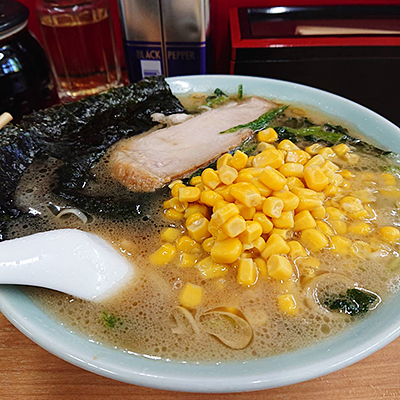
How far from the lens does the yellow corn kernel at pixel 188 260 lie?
122 cm

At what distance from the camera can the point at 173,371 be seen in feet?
2.96

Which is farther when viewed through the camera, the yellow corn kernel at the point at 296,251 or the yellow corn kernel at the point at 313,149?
the yellow corn kernel at the point at 313,149

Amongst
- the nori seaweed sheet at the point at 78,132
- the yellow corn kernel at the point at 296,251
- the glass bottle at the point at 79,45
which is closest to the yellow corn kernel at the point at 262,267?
the yellow corn kernel at the point at 296,251

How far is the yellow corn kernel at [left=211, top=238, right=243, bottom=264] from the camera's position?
3.77 ft

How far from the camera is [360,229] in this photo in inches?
51.1

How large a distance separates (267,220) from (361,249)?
1.09ft

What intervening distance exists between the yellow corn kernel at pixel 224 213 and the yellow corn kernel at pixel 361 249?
0.41 metres

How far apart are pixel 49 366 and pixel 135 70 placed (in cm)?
183

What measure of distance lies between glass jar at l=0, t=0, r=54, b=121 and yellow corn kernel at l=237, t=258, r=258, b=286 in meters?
1.64

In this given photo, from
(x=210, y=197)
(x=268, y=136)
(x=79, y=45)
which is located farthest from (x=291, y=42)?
(x=79, y=45)

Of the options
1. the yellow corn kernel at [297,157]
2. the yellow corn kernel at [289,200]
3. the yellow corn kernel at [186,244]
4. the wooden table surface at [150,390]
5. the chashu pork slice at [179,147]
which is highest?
the yellow corn kernel at [289,200]

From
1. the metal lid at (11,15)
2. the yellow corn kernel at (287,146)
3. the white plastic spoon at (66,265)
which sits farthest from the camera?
the metal lid at (11,15)

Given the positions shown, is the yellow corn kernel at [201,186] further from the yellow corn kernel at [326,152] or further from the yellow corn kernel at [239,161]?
the yellow corn kernel at [326,152]

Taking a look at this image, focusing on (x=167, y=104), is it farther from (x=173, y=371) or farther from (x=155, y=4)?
(x=173, y=371)
